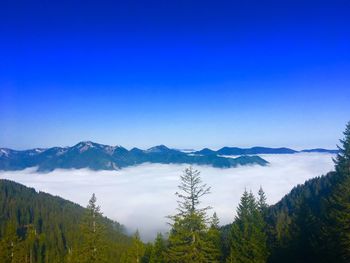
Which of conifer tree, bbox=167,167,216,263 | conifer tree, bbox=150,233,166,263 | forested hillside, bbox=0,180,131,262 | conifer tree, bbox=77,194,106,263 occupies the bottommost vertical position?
forested hillside, bbox=0,180,131,262

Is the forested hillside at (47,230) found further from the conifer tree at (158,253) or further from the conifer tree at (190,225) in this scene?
the conifer tree at (190,225)

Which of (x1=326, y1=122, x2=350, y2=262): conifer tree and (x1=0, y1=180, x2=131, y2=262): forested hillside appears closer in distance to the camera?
(x1=326, y1=122, x2=350, y2=262): conifer tree

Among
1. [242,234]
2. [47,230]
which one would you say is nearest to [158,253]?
[242,234]

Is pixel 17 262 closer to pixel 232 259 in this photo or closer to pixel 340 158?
pixel 232 259

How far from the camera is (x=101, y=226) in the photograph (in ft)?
112

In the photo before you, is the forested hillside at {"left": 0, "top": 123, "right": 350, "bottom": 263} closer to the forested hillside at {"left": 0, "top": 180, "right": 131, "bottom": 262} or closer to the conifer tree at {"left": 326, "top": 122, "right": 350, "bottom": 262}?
the conifer tree at {"left": 326, "top": 122, "right": 350, "bottom": 262}

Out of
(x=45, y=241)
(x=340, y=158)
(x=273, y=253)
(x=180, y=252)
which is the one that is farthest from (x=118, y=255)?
(x=180, y=252)

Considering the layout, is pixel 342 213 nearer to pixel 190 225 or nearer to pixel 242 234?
pixel 242 234

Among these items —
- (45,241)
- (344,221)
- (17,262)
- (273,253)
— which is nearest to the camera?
(344,221)

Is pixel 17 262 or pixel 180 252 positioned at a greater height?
pixel 180 252

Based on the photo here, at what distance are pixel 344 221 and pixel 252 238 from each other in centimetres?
1137

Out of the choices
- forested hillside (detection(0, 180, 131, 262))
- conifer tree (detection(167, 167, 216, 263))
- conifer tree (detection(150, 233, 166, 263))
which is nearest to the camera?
conifer tree (detection(167, 167, 216, 263))

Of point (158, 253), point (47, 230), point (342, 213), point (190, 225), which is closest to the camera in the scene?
point (190, 225)

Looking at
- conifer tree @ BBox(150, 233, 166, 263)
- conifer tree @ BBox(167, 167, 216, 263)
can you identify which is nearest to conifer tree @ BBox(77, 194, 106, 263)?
conifer tree @ BBox(167, 167, 216, 263)
